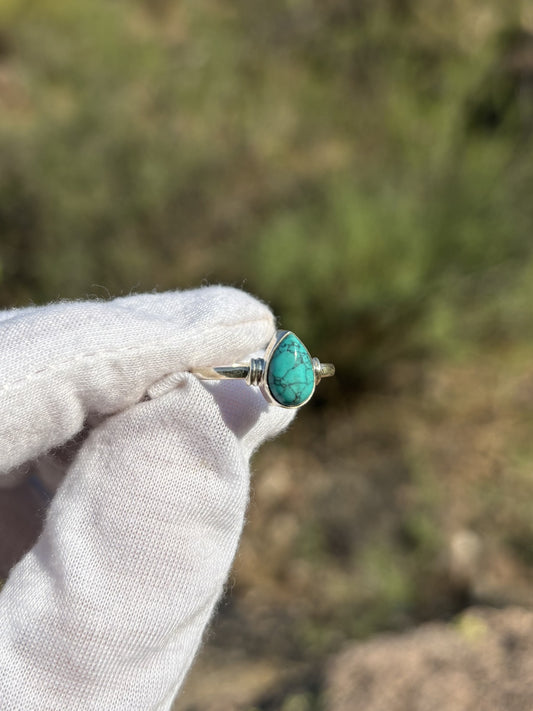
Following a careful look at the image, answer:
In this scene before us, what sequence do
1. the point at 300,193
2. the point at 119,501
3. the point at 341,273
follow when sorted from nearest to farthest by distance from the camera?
the point at 119,501, the point at 341,273, the point at 300,193

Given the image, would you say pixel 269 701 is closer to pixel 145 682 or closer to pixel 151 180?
pixel 145 682

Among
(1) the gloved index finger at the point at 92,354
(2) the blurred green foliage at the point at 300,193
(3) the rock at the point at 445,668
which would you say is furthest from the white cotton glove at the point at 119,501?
(2) the blurred green foliage at the point at 300,193

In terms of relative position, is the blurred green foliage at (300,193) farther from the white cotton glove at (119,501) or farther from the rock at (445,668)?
the white cotton glove at (119,501)

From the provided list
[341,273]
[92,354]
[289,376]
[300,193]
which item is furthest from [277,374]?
[300,193]

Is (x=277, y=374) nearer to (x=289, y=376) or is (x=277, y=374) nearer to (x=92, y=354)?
(x=289, y=376)

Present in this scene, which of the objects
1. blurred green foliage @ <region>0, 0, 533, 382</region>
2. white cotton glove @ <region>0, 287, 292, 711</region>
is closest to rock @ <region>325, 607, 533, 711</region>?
white cotton glove @ <region>0, 287, 292, 711</region>

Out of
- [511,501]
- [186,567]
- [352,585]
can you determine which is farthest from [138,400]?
[511,501]
